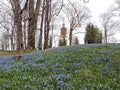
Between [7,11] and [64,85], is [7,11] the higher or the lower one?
the higher one

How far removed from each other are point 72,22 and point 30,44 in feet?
118

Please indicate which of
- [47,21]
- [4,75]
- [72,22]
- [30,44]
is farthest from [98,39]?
[4,75]

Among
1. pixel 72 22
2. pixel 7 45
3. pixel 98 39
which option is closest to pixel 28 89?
pixel 98 39

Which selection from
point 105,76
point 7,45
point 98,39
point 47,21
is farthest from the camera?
point 7,45

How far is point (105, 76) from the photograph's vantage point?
29.7ft

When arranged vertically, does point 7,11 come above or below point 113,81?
above

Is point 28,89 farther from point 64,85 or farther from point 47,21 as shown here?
point 47,21

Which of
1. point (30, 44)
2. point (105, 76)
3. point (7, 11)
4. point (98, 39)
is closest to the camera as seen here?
point (105, 76)

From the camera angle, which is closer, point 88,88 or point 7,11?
point 88,88

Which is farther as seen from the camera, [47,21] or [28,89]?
[47,21]

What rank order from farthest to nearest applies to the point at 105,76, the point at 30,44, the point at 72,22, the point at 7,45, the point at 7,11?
the point at 7,45
the point at 72,22
the point at 30,44
the point at 7,11
the point at 105,76

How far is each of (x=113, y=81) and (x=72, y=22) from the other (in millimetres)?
58550

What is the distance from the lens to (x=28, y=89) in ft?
23.6

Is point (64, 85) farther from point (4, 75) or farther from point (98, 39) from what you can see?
point (98, 39)
